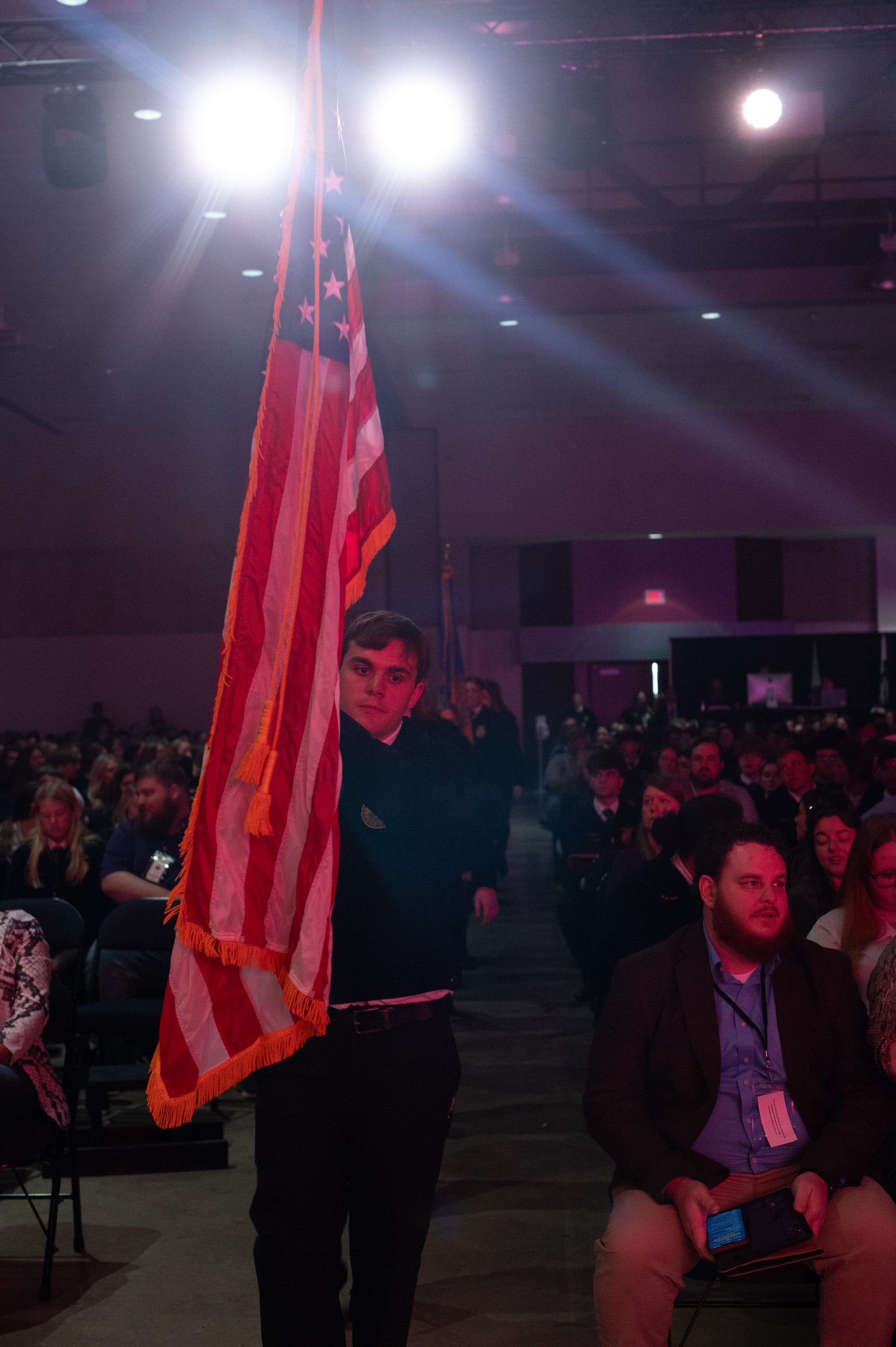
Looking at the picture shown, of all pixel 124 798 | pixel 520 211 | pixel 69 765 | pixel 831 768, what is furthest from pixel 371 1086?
pixel 520 211

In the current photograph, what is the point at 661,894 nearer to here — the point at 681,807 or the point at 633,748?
the point at 681,807

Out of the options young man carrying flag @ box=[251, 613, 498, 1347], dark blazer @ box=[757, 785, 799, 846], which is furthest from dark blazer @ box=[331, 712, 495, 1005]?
dark blazer @ box=[757, 785, 799, 846]

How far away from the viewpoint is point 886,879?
387 cm

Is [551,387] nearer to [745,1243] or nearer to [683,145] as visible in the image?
[683,145]

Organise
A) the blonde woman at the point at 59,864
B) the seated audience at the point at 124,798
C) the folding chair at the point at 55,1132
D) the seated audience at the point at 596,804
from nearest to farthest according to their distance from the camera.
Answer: the folding chair at the point at 55,1132
the blonde woman at the point at 59,864
the seated audience at the point at 124,798
the seated audience at the point at 596,804

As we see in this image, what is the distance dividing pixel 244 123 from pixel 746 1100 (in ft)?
27.2

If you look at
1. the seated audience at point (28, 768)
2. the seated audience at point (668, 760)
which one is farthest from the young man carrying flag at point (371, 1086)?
the seated audience at point (28, 768)

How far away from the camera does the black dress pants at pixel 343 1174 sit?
2457 millimetres

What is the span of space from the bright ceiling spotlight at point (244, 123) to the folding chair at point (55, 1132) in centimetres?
584

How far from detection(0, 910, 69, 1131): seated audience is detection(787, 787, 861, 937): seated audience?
262 cm

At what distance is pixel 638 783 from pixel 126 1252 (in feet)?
13.3

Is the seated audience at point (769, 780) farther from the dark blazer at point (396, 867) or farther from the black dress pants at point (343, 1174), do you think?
the black dress pants at point (343, 1174)

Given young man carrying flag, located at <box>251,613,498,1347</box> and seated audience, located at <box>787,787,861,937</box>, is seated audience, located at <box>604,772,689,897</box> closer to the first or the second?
seated audience, located at <box>787,787,861,937</box>

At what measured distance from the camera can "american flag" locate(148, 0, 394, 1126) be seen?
2.56 meters
